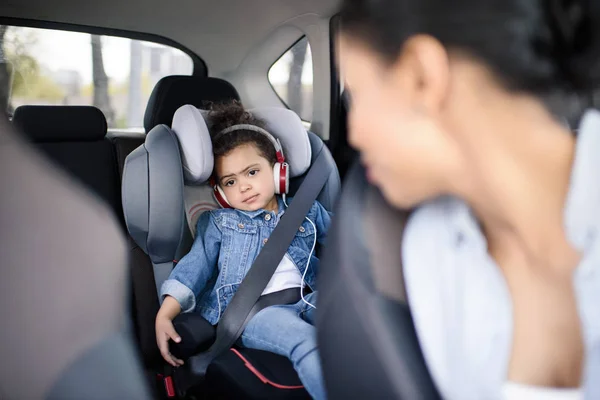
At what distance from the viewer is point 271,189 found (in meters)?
1.71

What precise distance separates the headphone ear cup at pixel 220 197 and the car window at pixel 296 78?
579mm

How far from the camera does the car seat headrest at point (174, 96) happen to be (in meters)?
1.94

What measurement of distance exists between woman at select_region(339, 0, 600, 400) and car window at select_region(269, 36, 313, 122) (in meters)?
1.56

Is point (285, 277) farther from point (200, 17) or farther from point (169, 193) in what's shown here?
point (200, 17)

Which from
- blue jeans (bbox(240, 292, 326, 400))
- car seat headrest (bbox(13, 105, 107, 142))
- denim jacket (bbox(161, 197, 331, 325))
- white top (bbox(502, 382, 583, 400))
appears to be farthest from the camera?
car seat headrest (bbox(13, 105, 107, 142))

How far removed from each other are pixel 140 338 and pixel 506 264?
5.08 ft

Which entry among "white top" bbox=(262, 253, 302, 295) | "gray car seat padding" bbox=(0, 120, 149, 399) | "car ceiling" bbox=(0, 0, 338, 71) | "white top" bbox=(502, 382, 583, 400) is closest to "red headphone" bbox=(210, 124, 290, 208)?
"white top" bbox=(262, 253, 302, 295)

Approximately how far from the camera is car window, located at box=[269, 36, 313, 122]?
6.99 feet

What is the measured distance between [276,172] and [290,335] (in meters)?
0.55

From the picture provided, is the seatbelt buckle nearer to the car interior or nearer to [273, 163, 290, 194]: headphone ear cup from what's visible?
the car interior

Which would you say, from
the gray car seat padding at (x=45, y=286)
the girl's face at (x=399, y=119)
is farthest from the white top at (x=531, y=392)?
the gray car seat padding at (x=45, y=286)

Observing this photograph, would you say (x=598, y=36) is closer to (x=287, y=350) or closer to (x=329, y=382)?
(x=329, y=382)

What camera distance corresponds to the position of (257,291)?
1527 mm

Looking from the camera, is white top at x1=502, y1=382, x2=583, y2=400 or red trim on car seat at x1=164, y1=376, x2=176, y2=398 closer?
white top at x1=502, y1=382, x2=583, y2=400
